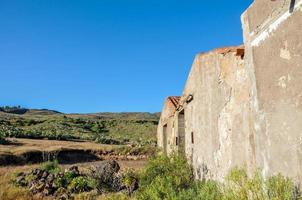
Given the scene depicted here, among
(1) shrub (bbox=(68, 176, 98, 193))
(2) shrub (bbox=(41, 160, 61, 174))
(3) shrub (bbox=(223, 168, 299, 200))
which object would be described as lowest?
(1) shrub (bbox=(68, 176, 98, 193))

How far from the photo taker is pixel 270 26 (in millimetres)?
4574

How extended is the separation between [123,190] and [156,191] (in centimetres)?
454

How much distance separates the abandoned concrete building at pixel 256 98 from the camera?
4.04 m

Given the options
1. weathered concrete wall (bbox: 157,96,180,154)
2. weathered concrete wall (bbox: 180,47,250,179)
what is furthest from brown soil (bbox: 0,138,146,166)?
weathered concrete wall (bbox: 180,47,250,179)

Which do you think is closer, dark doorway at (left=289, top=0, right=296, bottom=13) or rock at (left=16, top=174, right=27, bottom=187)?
dark doorway at (left=289, top=0, right=296, bottom=13)

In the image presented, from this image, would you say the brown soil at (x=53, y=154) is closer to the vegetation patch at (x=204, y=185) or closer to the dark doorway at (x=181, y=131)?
the dark doorway at (x=181, y=131)

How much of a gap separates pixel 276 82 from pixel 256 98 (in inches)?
23.7

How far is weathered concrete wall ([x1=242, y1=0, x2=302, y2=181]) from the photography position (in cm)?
396

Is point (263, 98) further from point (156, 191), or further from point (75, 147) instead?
point (75, 147)

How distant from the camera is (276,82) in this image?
4387 millimetres

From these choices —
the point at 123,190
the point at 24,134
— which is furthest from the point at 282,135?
the point at 24,134

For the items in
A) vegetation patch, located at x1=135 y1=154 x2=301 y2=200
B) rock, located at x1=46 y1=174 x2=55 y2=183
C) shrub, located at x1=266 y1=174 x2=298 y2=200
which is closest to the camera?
shrub, located at x1=266 y1=174 x2=298 y2=200

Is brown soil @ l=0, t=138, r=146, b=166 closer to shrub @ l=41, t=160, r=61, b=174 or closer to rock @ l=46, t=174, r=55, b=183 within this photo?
shrub @ l=41, t=160, r=61, b=174

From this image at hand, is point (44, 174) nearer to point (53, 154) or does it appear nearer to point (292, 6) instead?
point (53, 154)
